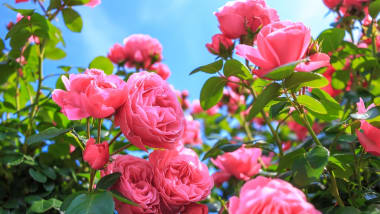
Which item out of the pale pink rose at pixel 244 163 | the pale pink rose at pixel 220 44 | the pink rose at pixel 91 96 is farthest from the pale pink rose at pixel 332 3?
the pink rose at pixel 91 96

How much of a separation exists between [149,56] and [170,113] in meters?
1.14

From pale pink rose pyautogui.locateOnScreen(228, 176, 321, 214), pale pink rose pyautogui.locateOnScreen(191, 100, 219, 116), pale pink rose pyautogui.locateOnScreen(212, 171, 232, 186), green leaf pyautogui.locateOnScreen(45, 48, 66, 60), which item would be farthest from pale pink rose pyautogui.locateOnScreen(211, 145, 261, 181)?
pale pink rose pyautogui.locateOnScreen(191, 100, 219, 116)

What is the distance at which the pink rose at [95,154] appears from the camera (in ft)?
1.91

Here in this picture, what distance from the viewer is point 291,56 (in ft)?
1.91

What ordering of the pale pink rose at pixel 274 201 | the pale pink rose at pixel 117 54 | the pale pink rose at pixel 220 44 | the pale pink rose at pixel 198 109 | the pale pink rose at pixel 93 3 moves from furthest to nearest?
the pale pink rose at pixel 198 109 → the pale pink rose at pixel 117 54 → the pale pink rose at pixel 93 3 → the pale pink rose at pixel 220 44 → the pale pink rose at pixel 274 201

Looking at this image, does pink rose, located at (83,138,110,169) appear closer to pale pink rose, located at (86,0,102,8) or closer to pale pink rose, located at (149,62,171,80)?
pale pink rose, located at (86,0,102,8)

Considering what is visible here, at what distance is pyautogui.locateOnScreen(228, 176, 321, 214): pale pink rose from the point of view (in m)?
0.46

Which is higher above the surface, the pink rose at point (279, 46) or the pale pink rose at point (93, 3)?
the pale pink rose at point (93, 3)

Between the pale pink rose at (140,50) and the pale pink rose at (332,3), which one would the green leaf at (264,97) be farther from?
the pale pink rose at (140,50)

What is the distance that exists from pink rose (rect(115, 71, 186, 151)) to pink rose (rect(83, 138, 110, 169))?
0.17 ft

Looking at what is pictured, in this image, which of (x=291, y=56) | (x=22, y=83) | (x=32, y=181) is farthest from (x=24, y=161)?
(x=291, y=56)

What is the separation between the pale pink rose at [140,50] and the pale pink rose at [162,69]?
3 cm

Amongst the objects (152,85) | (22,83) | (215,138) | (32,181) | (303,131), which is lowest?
(303,131)

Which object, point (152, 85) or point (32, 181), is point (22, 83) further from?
point (152, 85)
